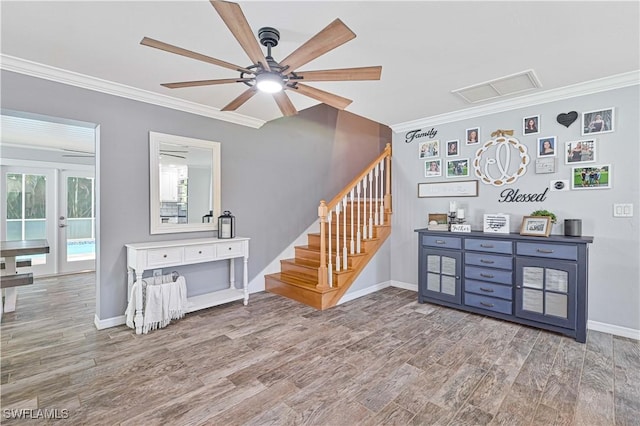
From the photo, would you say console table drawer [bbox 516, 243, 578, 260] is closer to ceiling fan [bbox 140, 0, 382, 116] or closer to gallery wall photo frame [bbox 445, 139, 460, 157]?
gallery wall photo frame [bbox 445, 139, 460, 157]

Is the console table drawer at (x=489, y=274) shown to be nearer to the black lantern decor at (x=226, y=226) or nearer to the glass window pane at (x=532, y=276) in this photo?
the glass window pane at (x=532, y=276)

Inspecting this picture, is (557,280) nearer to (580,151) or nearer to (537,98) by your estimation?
(580,151)

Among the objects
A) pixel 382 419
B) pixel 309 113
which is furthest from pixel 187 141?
pixel 382 419

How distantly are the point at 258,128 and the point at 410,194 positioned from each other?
7.68 ft

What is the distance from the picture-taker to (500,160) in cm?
356

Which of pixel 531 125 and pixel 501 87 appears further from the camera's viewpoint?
pixel 531 125

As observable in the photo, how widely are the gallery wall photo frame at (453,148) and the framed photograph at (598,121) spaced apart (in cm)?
122

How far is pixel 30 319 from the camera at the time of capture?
10.6 feet

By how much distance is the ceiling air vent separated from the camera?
279cm

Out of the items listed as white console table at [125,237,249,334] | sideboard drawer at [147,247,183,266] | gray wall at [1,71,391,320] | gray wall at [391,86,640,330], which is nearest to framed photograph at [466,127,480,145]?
gray wall at [391,86,640,330]

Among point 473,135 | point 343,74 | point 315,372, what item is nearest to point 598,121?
point 473,135

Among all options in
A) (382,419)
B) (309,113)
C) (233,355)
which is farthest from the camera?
(309,113)

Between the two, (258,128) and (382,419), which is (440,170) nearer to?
(258,128)

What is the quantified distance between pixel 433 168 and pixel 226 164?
2.75m
